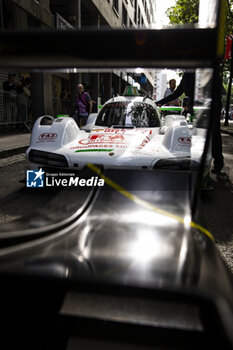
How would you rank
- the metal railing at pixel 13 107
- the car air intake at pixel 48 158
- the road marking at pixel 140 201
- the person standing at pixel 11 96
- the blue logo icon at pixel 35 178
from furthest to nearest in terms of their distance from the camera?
the person standing at pixel 11 96, the metal railing at pixel 13 107, the blue logo icon at pixel 35 178, the car air intake at pixel 48 158, the road marking at pixel 140 201

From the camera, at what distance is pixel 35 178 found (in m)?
3.60

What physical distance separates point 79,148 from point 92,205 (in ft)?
7.66

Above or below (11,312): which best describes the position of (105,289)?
above

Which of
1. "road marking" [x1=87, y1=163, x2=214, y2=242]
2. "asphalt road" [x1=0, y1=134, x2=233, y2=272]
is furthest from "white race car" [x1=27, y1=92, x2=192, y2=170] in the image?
"road marking" [x1=87, y1=163, x2=214, y2=242]

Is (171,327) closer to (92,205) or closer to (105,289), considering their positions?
(105,289)

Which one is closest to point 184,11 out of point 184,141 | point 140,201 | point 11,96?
point 11,96

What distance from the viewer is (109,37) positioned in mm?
728

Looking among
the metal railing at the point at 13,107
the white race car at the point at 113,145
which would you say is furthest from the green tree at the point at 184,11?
the white race car at the point at 113,145

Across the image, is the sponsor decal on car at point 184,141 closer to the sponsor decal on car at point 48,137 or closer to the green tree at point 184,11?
the sponsor decal on car at point 48,137

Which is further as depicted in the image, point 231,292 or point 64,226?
point 64,226

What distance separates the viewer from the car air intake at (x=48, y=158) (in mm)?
3301

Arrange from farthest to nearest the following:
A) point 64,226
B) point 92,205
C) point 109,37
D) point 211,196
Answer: point 211,196
point 92,205
point 64,226
point 109,37

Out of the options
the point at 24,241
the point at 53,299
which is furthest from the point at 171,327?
the point at 24,241

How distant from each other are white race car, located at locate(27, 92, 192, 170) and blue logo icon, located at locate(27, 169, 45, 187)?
0.12m
